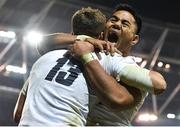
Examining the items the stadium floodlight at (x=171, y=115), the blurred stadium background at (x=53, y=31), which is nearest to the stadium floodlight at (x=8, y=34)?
the blurred stadium background at (x=53, y=31)

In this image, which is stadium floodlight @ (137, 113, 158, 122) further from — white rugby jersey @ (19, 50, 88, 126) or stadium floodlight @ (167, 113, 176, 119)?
white rugby jersey @ (19, 50, 88, 126)

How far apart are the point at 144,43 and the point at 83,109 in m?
9.13

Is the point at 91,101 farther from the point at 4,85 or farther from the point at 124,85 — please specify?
the point at 4,85

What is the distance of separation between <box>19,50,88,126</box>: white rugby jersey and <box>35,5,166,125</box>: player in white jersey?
8 centimetres

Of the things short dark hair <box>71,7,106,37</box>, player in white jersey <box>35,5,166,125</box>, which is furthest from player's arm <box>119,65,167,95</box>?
short dark hair <box>71,7,106,37</box>

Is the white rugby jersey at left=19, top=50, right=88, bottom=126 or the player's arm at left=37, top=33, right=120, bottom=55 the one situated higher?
the player's arm at left=37, top=33, right=120, bottom=55

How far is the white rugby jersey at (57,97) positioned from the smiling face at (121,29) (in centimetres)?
59

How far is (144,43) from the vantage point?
36.1ft

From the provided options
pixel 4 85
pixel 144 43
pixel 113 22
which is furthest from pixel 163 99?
pixel 113 22

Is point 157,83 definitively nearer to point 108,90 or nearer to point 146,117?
point 108,90

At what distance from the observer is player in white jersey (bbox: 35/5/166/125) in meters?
2.09

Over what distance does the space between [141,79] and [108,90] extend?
0.58ft

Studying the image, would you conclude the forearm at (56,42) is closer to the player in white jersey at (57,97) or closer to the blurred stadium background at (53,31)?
the player in white jersey at (57,97)

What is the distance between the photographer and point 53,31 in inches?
414
